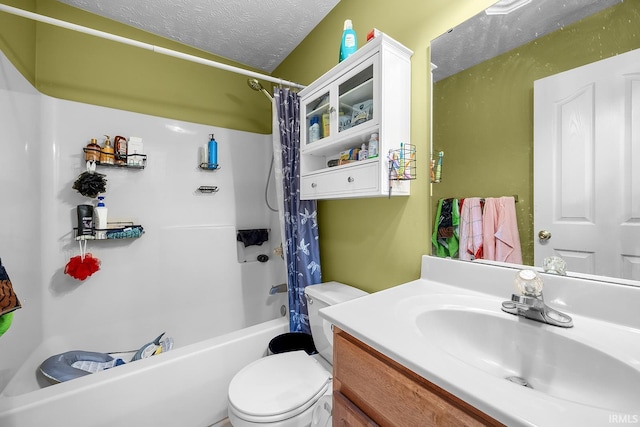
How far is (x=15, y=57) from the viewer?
1338 mm

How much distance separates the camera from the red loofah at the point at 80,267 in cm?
154

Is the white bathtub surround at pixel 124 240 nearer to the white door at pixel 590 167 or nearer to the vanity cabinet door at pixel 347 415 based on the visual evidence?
the vanity cabinet door at pixel 347 415

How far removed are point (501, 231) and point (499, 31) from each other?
727 millimetres

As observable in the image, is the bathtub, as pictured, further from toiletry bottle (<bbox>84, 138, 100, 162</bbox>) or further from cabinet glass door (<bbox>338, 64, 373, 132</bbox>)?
cabinet glass door (<bbox>338, 64, 373, 132</bbox>)

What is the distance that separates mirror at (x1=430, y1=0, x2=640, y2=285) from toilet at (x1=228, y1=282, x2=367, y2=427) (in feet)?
2.81

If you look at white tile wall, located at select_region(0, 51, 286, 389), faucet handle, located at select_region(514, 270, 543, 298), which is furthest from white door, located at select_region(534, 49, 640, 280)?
white tile wall, located at select_region(0, 51, 286, 389)

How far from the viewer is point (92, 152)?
159cm

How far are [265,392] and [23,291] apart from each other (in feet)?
4.58

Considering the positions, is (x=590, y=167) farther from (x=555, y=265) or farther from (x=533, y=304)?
(x=533, y=304)

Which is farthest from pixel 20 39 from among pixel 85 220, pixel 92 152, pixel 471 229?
pixel 471 229

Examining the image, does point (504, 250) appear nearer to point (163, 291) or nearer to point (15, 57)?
point (163, 291)

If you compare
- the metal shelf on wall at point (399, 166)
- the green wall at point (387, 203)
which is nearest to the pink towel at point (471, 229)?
the green wall at point (387, 203)

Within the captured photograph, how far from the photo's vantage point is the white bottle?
159 centimetres

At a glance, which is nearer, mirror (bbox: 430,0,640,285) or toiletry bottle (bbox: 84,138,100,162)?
mirror (bbox: 430,0,640,285)
